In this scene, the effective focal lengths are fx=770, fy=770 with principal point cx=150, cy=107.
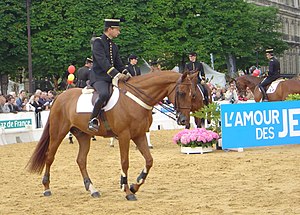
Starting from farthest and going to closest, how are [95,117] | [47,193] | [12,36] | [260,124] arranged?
[12,36]
[260,124]
[47,193]
[95,117]

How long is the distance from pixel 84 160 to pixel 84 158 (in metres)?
0.05

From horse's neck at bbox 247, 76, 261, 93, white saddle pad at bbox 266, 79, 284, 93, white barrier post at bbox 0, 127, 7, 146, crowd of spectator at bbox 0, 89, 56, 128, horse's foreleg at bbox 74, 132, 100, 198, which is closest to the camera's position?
horse's foreleg at bbox 74, 132, 100, 198

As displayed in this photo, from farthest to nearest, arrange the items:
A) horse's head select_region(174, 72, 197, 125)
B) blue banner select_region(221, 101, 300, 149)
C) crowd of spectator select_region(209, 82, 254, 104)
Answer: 1. crowd of spectator select_region(209, 82, 254, 104)
2. blue banner select_region(221, 101, 300, 149)
3. horse's head select_region(174, 72, 197, 125)

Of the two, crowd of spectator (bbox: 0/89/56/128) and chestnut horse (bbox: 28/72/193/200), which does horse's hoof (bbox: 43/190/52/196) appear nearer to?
chestnut horse (bbox: 28/72/193/200)

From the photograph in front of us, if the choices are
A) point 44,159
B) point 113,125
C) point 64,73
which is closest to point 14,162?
point 44,159

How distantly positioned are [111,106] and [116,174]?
3.88 metres

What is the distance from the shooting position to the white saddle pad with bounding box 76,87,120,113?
1299 cm

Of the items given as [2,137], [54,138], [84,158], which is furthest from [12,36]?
[84,158]

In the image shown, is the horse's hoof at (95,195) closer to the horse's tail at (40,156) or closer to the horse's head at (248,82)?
the horse's tail at (40,156)

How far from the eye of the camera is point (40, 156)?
554 inches

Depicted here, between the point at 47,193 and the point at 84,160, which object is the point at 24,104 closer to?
the point at 84,160

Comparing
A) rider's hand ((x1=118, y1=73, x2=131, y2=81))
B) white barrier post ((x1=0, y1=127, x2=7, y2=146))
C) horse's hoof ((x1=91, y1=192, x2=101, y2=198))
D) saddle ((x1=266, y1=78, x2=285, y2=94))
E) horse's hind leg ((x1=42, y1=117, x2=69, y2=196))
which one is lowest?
horse's hoof ((x1=91, y1=192, x2=101, y2=198))

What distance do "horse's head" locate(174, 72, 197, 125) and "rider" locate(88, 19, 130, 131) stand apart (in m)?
0.94

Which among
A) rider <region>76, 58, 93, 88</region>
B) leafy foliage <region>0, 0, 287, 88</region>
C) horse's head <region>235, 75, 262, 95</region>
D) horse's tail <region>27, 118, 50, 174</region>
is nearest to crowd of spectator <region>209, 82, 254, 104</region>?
horse's head <region>235, 75, 262, 95</region>
